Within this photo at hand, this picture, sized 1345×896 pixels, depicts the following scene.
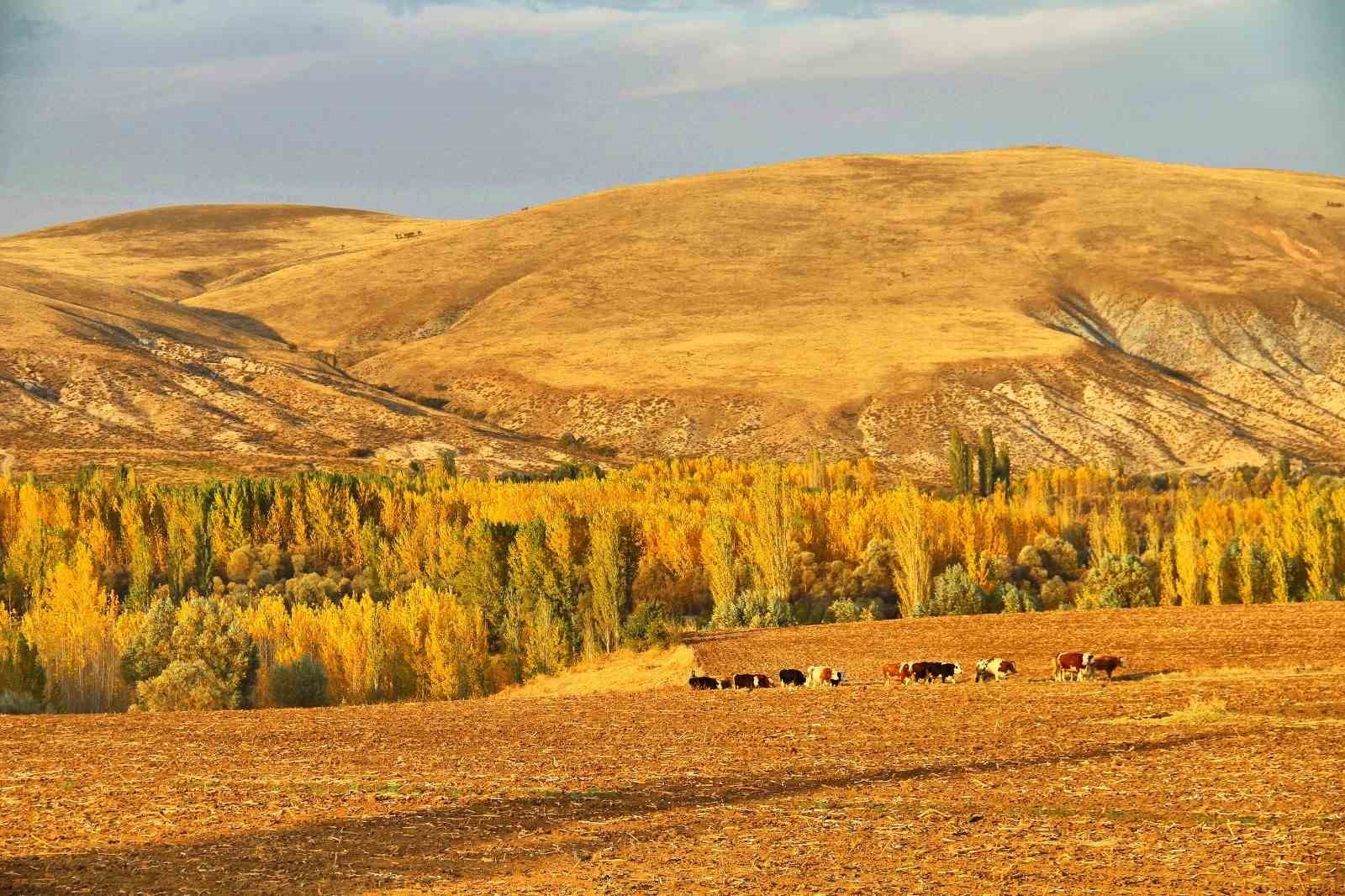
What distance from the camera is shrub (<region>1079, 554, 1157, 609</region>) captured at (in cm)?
4922

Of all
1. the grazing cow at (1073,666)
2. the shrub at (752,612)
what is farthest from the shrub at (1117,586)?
the grazing cow at (1073,666)

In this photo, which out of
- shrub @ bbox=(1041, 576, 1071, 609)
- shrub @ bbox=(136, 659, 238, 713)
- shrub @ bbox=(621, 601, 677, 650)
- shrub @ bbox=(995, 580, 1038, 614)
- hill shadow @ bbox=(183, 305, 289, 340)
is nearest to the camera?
shrub @ bbox=(136, 659, 238, 713)

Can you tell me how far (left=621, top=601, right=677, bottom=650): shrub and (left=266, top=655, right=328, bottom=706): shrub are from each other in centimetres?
784

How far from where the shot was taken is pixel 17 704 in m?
33.2

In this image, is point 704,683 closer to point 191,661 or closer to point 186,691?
point 186,691

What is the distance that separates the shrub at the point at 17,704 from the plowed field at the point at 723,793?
20.7 ft

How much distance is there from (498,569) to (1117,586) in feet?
63.5

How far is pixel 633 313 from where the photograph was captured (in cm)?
13088

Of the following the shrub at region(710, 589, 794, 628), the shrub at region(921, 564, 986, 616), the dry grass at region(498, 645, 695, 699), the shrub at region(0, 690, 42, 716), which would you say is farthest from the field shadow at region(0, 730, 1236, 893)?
the shrub at region(921, 564, 986, 616)

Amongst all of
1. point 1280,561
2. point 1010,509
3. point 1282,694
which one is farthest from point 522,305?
point 1282,694

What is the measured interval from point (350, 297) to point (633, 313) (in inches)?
1312

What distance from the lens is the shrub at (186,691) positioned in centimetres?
3650

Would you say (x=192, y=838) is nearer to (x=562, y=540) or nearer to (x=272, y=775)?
(x=272, y=775)

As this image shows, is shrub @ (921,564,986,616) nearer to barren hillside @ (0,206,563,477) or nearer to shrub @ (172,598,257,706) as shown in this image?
shrub @ (172,598,257,706)
